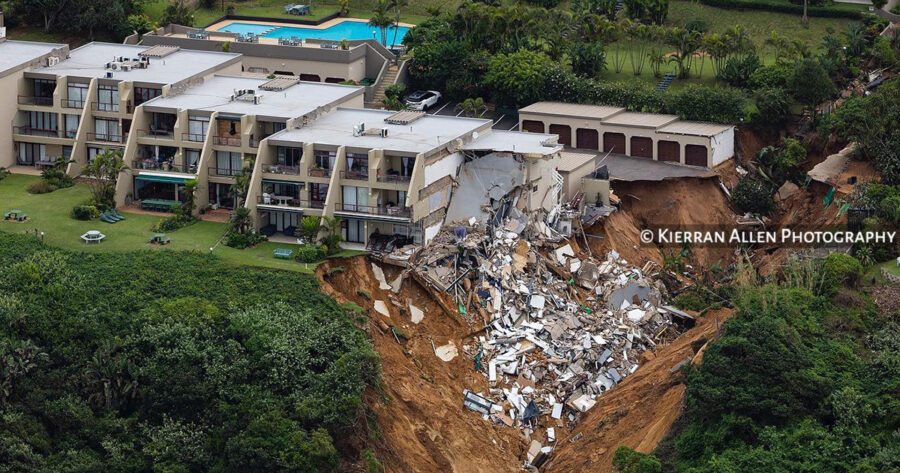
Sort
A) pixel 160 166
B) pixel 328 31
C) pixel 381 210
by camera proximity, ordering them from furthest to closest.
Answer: pixel 328 31
pixel 160 166
pixel 381 210

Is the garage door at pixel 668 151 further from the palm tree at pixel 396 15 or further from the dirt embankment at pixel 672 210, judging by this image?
the palm tree at pixel 396 15

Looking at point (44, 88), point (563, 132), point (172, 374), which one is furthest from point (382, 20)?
point (172, 374)

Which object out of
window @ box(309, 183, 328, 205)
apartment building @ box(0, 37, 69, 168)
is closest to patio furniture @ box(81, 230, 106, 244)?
window @ box(309, 183, 328, 205)

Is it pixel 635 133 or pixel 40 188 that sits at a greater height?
pixel 635 133

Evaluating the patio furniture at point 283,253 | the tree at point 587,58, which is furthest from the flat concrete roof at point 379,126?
the tree at point 587,58

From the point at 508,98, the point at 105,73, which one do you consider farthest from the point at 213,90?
the point at 508,98

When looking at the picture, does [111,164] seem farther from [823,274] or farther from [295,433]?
[823,274]

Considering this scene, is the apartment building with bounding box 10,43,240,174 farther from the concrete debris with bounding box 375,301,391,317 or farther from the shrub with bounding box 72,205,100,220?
the concrete debris with bounding box 375,301,391,317

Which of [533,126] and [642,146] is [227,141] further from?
[642,146]
